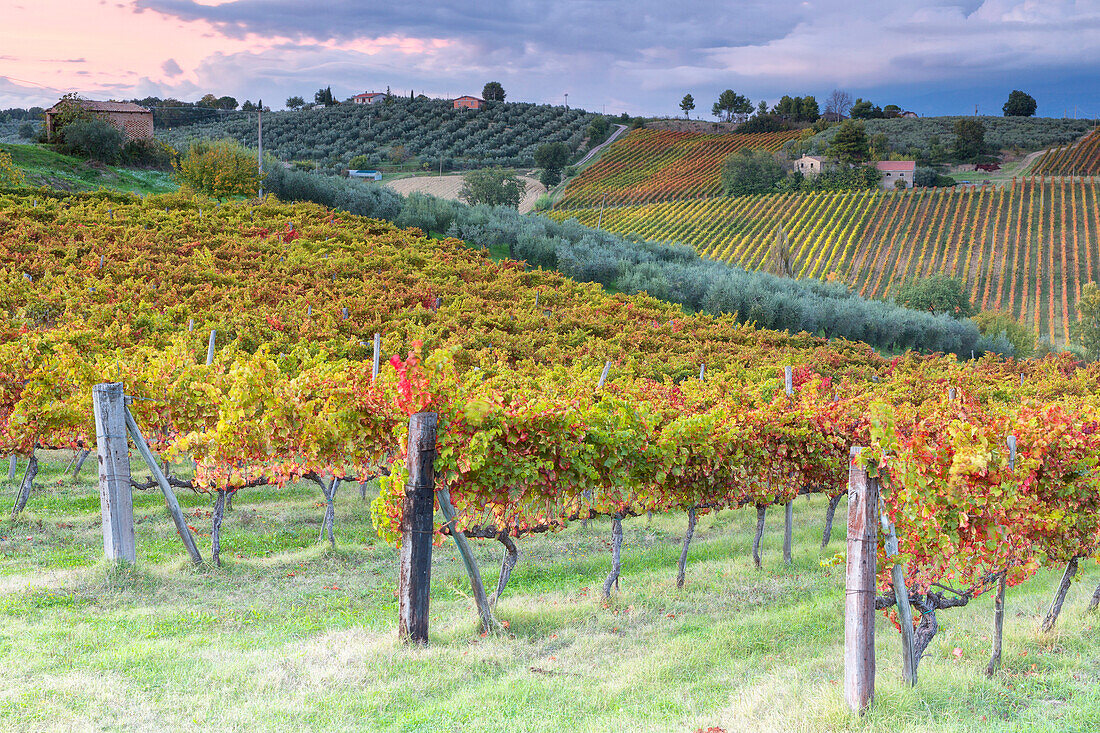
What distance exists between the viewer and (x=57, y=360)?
394 inches

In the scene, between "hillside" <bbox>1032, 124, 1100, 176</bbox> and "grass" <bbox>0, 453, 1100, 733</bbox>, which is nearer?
"grass" <bbox>0, 453, 1100, 733</bbox>

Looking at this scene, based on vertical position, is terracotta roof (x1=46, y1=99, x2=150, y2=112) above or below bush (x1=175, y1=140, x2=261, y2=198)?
above

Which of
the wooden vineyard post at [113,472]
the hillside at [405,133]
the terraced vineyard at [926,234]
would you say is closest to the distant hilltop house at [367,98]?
the hillside at [405,133]

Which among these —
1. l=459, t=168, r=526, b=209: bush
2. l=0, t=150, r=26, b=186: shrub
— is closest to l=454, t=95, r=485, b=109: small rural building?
l=459, t=168, r=526, b=209: bush

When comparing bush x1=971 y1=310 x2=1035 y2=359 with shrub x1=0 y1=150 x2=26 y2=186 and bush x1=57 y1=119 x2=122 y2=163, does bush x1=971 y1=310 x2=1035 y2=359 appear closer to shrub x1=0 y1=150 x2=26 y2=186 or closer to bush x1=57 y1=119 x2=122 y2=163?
shrub x1=0 y1=150 x2=26 y2=186

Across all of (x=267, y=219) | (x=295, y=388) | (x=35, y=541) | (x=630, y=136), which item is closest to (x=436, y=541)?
(x=295, y=388)

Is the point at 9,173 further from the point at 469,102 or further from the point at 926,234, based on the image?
the point at 469,102

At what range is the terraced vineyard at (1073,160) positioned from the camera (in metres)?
78.0

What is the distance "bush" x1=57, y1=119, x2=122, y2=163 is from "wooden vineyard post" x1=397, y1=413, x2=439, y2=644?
41.5 meters

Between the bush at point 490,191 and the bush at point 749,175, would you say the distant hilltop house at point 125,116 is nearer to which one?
the bush at point 490,191

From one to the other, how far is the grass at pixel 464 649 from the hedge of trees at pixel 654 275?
22481mm

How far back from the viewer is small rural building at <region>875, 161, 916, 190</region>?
262ft

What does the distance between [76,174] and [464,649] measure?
126ft

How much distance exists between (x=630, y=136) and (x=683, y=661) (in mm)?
100156
